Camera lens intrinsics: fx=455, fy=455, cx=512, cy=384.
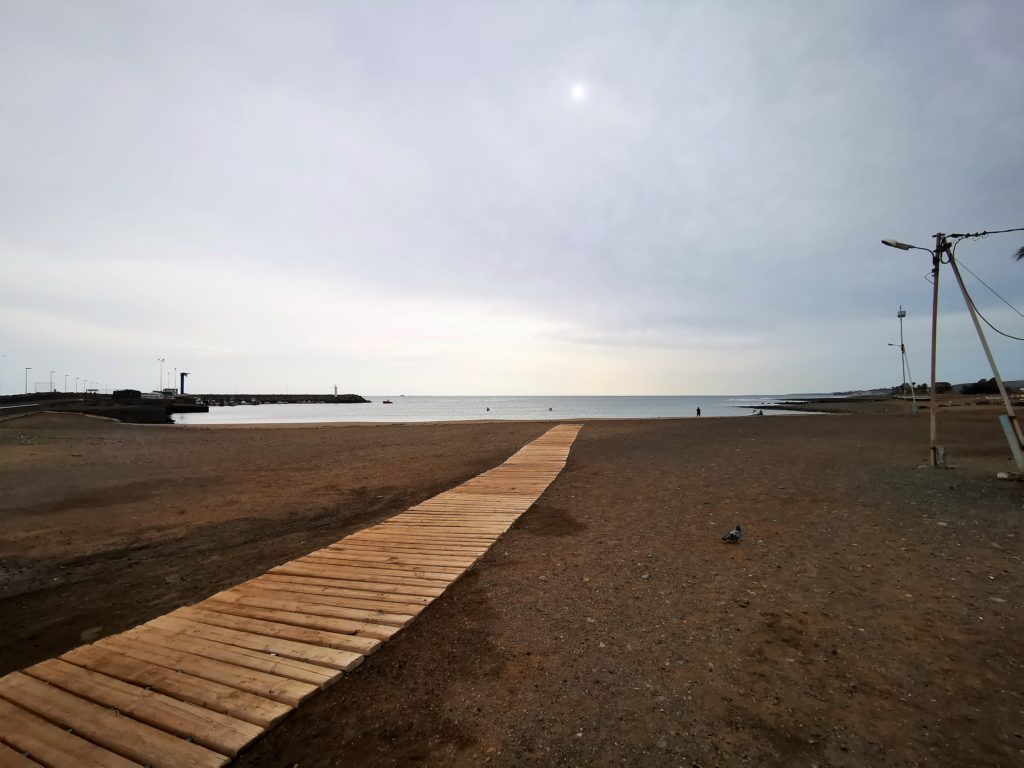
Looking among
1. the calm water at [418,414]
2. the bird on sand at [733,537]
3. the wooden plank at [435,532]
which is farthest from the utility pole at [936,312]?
the calm water at [418,414]

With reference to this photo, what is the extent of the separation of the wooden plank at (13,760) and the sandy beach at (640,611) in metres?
1.31

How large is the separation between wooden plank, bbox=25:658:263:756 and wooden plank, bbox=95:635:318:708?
0.10 metres

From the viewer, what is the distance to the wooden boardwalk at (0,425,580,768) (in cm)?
312

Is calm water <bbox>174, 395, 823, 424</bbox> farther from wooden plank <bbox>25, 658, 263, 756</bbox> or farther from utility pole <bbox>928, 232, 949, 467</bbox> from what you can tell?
wooden plank <bbox>25, 658, 263, 756</bbox>

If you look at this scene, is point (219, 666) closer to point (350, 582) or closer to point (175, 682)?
point (175, 682)

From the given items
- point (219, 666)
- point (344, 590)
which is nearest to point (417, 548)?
point (344, 590)

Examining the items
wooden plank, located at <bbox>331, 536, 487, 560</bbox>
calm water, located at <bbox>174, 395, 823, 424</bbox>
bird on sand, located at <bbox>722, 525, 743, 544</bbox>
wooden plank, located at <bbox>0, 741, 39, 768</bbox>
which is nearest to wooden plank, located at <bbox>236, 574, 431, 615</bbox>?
wooden plank, located at <bbox>331, 536, 487, 560</bbox>

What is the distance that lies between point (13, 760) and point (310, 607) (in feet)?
7.73

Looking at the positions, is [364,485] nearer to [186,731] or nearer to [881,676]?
[186,731]

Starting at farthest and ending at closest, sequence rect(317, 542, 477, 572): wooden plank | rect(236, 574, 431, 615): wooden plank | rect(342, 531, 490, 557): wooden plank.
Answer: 1. rect(342, 531, 490, 557): wooden plank
2. rect(317, 542, 477, 572): wooden plank
3. rect(236, 574, 431, 615): wooden plank

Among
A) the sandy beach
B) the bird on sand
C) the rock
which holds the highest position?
the bird on sand

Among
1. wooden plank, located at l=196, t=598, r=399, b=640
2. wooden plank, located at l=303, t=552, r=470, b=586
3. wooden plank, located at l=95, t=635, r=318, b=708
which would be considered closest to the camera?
wooden plank, located at l=95, t=635, r=318, b=708

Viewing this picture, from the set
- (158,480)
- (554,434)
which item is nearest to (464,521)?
(158,480)

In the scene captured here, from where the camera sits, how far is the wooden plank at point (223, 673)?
11.9 ft
